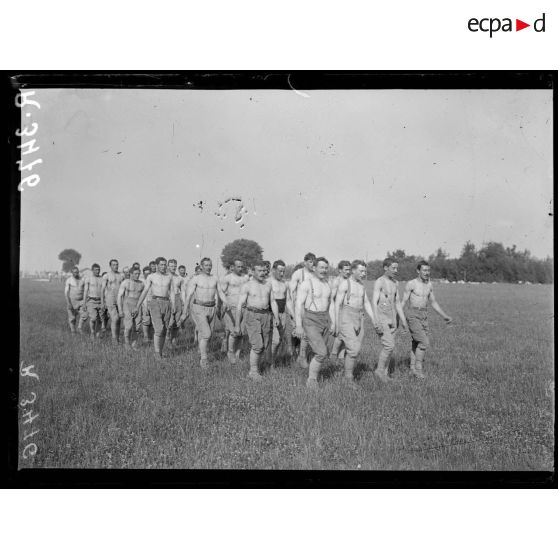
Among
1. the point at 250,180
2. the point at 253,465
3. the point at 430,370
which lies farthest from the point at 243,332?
the point at 430,370

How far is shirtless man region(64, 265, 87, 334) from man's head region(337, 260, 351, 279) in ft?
10.2

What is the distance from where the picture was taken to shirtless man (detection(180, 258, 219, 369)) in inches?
184

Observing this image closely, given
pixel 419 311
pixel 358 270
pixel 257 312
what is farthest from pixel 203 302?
pixel 419 311

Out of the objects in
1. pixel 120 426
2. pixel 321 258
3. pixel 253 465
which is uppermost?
pixel 321 258

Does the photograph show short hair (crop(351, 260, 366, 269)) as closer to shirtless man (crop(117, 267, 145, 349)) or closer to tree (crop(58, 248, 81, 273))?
shirtless man (crop(117, 267, 145, 349))

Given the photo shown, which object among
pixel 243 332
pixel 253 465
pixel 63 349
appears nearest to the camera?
pixel 253 465

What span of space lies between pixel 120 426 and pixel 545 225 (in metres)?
5.42

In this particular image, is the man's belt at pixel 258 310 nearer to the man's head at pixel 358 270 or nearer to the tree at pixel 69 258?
the man's head at pixel 358 270

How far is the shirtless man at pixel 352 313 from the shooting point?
459 cm

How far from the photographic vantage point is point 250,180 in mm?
4379

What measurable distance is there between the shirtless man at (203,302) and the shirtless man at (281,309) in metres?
0.76

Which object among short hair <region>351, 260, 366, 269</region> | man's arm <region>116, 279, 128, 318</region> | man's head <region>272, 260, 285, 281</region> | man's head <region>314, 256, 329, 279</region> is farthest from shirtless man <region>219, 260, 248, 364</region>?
short hair <region>351, 260, 366, 269</region>

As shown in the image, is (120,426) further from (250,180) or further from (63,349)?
(250,180)

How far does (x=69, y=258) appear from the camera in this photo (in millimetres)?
4383
